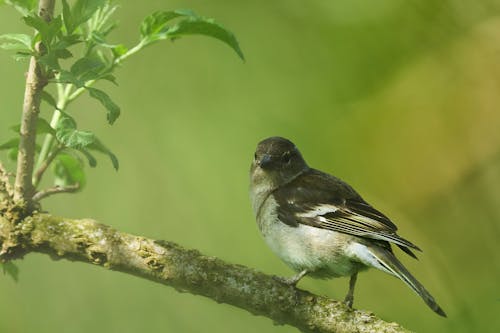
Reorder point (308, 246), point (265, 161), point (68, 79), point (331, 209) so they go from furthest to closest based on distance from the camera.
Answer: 1. point (265, 161)
2. point (331, 209)
3. point (308, 246)
4. point (68, 79)

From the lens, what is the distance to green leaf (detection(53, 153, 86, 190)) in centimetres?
302

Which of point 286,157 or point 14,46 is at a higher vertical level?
point 286,157

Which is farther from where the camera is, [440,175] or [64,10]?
[440,175]

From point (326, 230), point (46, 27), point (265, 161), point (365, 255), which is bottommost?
point (365, 255)

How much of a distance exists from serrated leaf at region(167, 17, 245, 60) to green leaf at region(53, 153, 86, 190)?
754 millimetres

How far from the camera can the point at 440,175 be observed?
12.0ft

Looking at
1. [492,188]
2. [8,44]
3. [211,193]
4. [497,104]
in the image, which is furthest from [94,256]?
[497,104]

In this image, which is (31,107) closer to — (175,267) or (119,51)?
(119,51)

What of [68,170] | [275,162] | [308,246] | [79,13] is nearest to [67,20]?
[79,13]

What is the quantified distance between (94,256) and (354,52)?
1.67 m

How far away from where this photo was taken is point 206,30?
2629 millimetres

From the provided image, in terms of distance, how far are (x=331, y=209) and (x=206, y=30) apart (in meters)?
1.42

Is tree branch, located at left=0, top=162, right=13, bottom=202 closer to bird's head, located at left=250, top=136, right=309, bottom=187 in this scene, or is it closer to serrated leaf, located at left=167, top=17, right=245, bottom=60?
serrated leaf, located at left=167, top=17, right=245, bottom=60

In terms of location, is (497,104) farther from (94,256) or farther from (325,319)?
(94,256)
